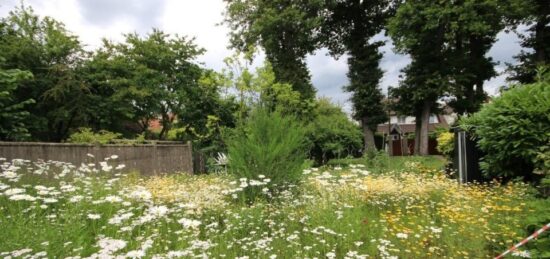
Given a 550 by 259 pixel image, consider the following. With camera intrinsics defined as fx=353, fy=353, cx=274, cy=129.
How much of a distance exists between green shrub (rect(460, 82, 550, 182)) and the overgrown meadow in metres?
0.90

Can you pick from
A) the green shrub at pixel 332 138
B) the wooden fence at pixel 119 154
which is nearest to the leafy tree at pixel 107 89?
the wooden fence at pixel 119 154

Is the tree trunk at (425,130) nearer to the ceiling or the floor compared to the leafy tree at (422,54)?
nearer to the floor

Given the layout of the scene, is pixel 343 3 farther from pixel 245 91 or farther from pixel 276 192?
pixel 276 192

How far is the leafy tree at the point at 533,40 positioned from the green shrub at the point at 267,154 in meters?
18.6

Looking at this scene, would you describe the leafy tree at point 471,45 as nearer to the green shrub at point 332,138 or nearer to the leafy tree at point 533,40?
the leafy tree at point 533,40

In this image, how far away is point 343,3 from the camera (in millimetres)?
25531

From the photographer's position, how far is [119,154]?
10.1 m

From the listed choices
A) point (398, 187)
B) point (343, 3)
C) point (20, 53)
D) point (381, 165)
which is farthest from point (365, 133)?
point (20, 53)

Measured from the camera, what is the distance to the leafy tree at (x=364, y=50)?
23.3 meters

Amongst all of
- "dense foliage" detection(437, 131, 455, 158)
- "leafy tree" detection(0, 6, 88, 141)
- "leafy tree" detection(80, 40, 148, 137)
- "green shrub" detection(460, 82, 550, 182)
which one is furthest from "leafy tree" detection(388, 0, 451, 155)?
"leafy tree" detection(0, 6, 88, 141)

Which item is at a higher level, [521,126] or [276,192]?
[521,126]

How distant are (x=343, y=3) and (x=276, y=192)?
74.0 ft

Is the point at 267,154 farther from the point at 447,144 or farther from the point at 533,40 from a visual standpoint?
the point at 533,40

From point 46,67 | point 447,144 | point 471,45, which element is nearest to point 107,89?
point 46,67
